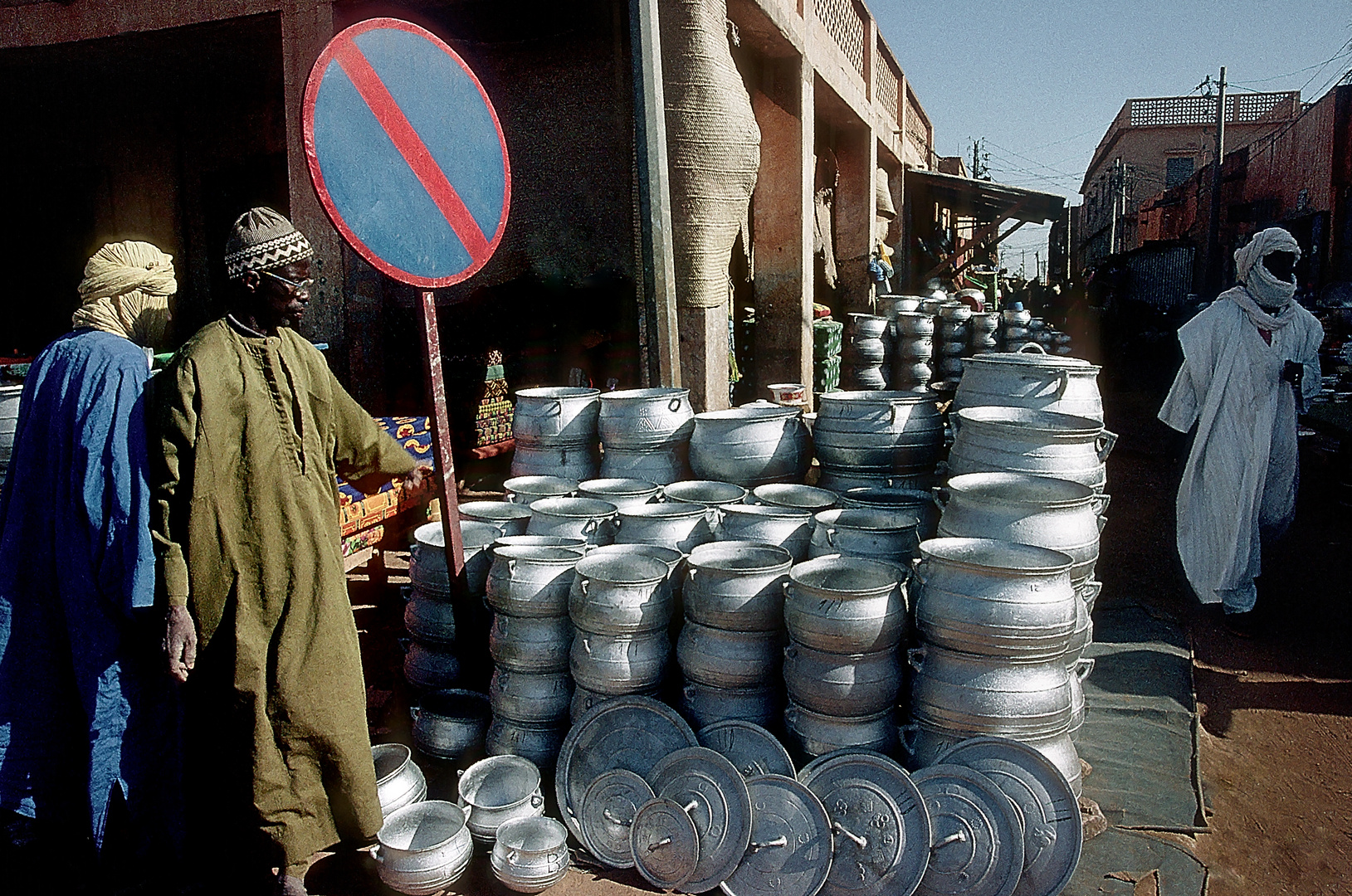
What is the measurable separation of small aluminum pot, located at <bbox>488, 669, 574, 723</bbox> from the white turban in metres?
3.94

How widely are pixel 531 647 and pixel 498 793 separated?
46cm

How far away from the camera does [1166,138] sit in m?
33.8

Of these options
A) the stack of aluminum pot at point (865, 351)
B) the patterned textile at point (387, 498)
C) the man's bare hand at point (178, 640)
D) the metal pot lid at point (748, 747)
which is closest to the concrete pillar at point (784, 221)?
the stack of aluminum pot at point (865, 351)

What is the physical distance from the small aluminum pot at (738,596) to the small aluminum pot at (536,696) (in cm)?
54

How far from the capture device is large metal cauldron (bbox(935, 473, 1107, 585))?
9.23 feet

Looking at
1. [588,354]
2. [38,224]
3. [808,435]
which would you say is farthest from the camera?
[38,224]

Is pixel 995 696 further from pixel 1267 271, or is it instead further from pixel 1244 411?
pixel 1267 271

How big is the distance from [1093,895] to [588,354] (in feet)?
16.2

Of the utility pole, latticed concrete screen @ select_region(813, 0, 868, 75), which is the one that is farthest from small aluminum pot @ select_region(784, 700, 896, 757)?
the utility pole

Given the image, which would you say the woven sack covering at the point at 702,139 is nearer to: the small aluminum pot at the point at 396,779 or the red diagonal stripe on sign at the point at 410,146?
the red diagonal stripe on sign at the point at 410,146

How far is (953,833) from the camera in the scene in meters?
2.33

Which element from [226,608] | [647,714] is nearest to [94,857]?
[226,608]

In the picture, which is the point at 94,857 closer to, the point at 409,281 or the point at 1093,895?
the point at 409,281

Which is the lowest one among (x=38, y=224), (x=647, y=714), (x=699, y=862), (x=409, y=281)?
(x=699, y=862)
